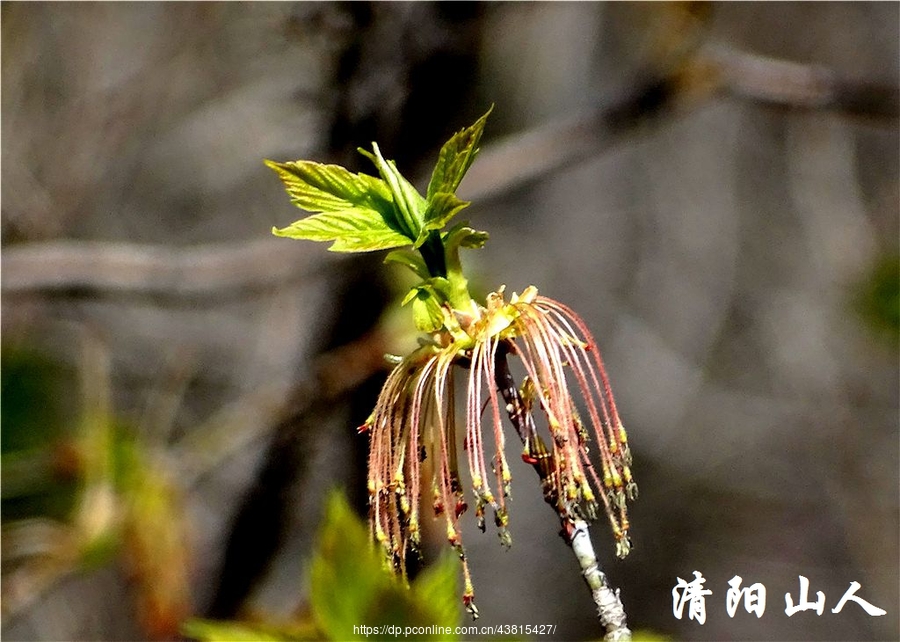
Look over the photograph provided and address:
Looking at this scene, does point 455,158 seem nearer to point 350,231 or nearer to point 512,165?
point 350,231

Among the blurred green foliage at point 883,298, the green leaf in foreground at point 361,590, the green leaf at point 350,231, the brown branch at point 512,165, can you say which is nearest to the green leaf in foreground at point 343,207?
the green leaf at point 350,231

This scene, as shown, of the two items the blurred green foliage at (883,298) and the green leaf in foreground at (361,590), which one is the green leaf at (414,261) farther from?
the blurred green foliage at (883,298)

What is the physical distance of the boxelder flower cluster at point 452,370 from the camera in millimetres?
321

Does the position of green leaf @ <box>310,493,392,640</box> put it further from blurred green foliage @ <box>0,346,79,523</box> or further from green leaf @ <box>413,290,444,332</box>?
blurred green foliage @ <box>0,346,79,523</box>

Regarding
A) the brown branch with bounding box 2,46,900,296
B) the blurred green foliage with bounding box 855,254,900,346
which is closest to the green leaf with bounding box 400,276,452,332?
the brown branch with bounding box 2,46,900,296

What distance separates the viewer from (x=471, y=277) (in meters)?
0.81

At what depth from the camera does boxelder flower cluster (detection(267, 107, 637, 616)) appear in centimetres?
32

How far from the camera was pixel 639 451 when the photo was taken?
2.28 m

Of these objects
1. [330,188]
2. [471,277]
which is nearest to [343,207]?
[330,188]

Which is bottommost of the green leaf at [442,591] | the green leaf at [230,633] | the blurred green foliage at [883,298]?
the green leaf at [230,633]

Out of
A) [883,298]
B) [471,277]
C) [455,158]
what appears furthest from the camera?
[883,298]

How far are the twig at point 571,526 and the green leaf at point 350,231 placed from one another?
0.07 meters

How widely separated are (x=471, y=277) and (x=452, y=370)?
18.3 inches

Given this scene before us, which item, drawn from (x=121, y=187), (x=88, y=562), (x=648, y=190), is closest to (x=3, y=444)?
(x=88, y=562)
